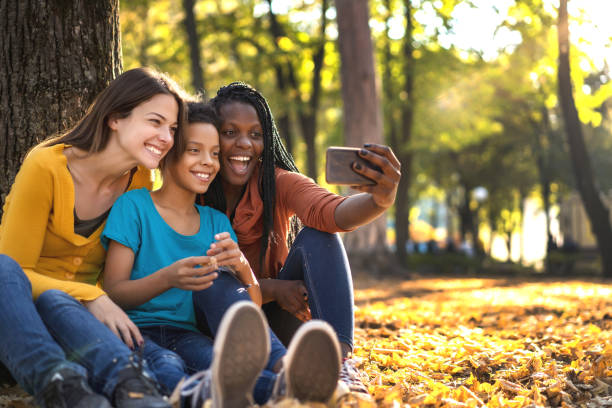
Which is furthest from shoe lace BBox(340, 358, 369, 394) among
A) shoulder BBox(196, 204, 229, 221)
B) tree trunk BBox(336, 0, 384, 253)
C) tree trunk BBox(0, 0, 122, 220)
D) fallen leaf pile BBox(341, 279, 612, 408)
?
tree trunk BBox(336, 0, 384, 253)

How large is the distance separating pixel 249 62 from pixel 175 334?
1310 cm

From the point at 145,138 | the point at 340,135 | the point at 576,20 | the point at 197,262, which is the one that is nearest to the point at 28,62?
the point at 145,138

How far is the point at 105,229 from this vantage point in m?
2.81

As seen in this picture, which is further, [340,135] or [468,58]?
[340,135]

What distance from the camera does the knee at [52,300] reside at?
238 cm

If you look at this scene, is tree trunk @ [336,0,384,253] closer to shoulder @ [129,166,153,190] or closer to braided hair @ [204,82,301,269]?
braided hair @ [204,82,301,269]

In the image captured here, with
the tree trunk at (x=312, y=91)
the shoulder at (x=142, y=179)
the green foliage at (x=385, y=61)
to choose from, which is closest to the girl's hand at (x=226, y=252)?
the shoulder at (x=142, y=179)

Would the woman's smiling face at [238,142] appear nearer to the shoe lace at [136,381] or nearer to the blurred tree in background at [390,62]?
the shoe lace at [136,381]

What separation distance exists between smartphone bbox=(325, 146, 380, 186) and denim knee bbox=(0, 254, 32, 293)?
51.2 inches

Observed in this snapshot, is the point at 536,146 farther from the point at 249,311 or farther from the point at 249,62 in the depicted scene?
the point at 249,311

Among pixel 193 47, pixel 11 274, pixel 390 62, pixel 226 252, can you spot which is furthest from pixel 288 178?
pixel 390 62

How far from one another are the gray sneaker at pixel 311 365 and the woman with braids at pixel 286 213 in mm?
396

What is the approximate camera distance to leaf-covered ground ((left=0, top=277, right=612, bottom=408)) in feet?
9.45

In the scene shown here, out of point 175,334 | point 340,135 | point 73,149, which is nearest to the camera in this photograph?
point 175,334
